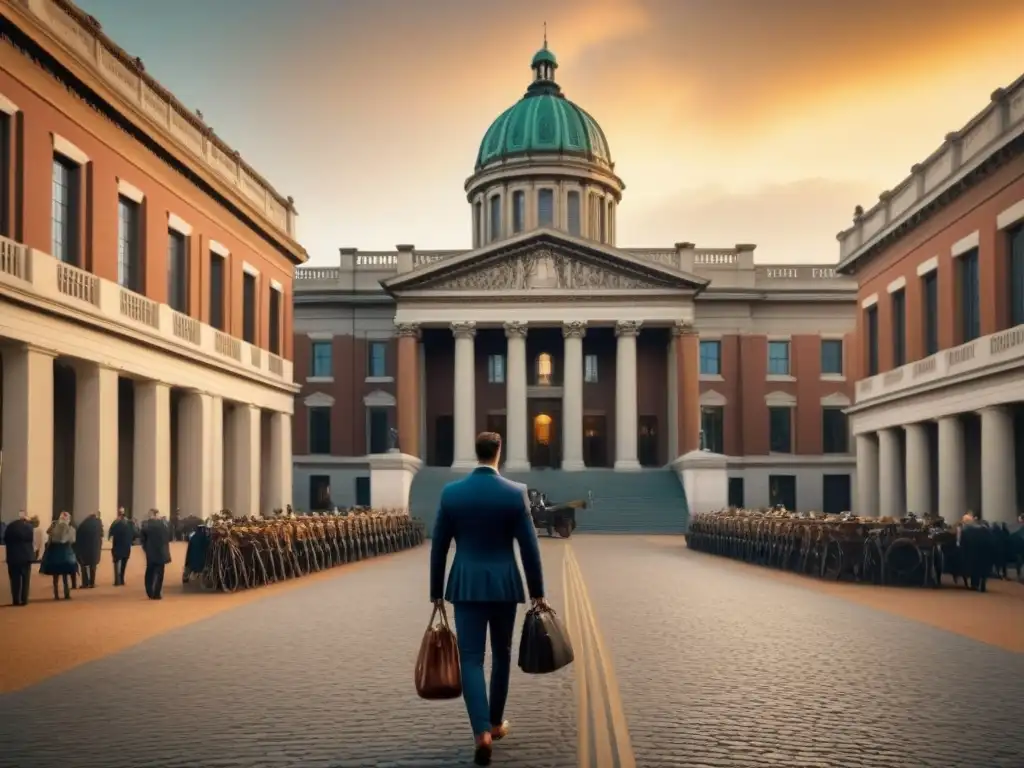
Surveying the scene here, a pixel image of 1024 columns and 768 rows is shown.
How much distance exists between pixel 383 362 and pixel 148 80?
35.6 meters

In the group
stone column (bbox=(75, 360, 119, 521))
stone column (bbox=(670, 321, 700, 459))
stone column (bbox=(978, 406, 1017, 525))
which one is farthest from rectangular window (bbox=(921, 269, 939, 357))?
stone column (bbox=(75, 360, 119, 521))

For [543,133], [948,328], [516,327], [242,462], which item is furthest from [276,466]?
[543,133]

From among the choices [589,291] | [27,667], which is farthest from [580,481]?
[27,667]

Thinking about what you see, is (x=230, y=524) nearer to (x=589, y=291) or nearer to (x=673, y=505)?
(x=673, y=505)

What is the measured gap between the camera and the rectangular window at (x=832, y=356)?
67.6 m

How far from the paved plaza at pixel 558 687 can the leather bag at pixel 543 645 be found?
616mm

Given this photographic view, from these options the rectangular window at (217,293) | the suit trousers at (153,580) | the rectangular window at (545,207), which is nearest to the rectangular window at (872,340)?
the rectangular window at (217,293)

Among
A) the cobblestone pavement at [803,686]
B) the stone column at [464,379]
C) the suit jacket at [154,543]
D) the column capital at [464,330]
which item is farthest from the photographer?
the column capital at [464,330]

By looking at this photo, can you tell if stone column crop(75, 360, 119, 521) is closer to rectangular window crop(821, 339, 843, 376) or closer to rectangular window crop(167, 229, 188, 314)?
rectangular window crop(167, 229, 188, 314)

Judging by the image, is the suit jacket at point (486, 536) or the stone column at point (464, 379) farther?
the stone column at point (464, 379)

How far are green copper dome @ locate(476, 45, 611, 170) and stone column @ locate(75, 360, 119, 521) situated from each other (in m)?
53.5

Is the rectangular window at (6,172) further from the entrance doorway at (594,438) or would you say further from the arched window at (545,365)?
the entrance doorway at (594,438)

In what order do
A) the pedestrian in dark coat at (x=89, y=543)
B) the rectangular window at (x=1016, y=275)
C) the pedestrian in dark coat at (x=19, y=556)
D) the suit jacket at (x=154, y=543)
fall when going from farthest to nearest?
the rectangular window at (x=1016, y=275) → the pedestrian in dark coat at (x=89, y=543) → the suit jacket at (x=154, y=543) → the pedestrian in dark coat at (x=19, y=556)

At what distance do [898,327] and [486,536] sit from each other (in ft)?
133
